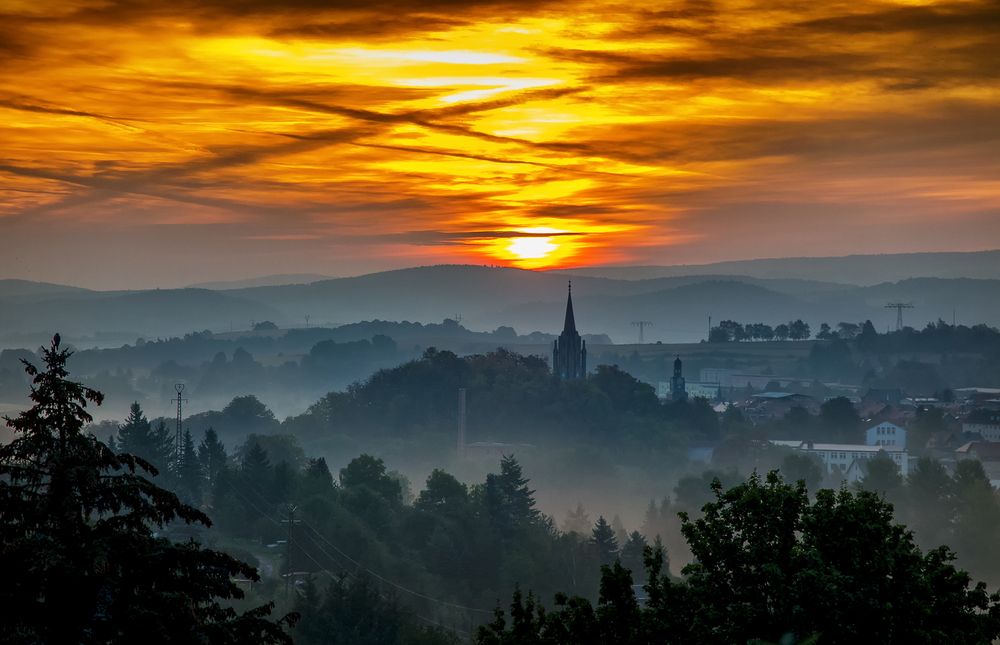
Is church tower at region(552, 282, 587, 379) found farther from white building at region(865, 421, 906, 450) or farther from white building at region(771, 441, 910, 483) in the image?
white building at region(865, 421, 906, 450)

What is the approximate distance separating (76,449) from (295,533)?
54.4 metres

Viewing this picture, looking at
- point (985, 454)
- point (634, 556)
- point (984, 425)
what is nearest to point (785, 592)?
point (634, 556)

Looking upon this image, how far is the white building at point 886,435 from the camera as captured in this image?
518 ft

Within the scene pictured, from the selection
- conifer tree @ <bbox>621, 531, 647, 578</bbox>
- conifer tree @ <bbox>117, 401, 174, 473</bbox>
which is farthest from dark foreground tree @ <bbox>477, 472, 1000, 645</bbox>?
conifer tree @ <bbox>117, 401, 174, 473</bbox>

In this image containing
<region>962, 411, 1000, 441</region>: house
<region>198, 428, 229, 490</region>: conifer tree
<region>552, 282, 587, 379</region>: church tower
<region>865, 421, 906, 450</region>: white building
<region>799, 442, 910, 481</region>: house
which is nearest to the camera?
<region>198, 428, 229, 490</region>: conifer tree

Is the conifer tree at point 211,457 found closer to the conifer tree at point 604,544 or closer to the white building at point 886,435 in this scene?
the conifer tree at point 604,544

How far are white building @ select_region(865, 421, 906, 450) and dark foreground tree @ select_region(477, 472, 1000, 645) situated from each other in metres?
141

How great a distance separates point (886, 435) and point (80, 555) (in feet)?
502

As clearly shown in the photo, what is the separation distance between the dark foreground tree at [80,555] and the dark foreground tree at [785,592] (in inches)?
242

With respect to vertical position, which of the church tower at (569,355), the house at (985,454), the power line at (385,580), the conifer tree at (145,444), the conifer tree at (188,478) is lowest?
the power line at (385,580)

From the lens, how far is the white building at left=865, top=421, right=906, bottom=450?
157875 millimetres

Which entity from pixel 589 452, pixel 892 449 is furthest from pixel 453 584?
pixel 892 449

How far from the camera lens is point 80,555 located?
15.0 metres

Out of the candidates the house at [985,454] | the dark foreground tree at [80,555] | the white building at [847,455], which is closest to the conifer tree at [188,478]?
the dark foreground tree at [80,555]
